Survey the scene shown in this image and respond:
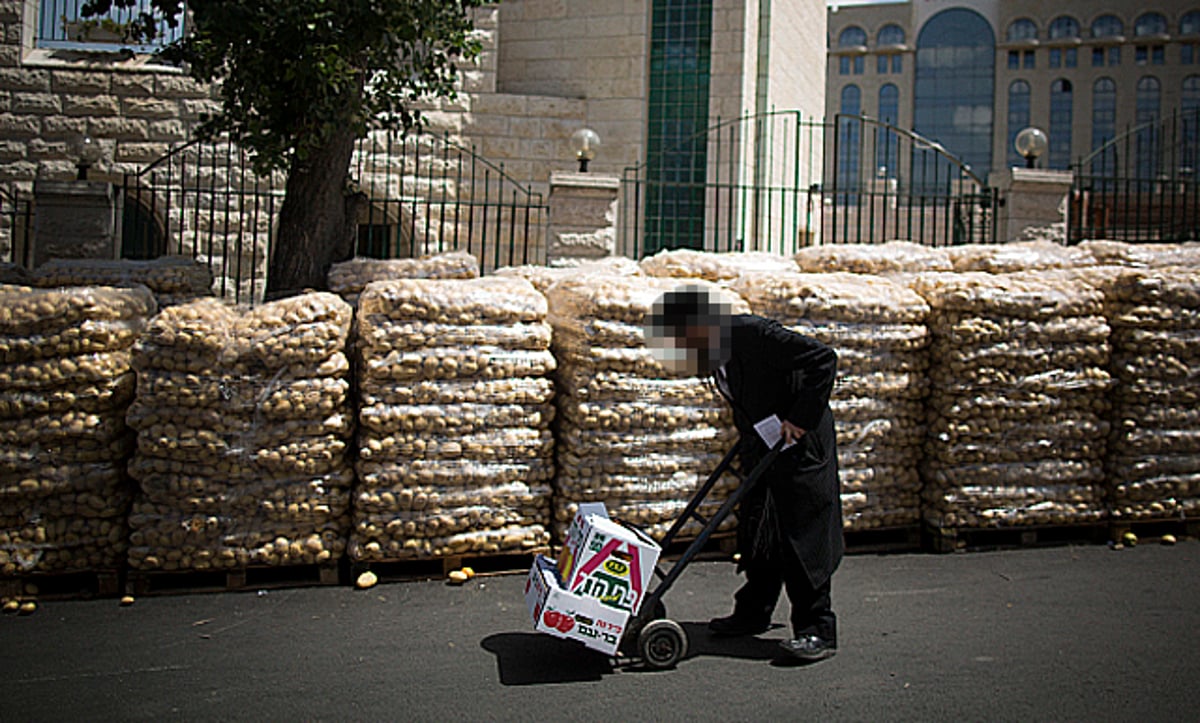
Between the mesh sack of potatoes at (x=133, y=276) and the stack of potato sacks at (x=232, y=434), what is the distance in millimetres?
2293

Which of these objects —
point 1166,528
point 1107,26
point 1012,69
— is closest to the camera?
point 1166,528

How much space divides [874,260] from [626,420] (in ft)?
11.9

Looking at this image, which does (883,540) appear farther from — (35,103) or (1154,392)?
(35,103)

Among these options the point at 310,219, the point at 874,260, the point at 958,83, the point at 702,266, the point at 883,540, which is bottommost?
the point at 883,540

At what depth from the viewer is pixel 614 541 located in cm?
441

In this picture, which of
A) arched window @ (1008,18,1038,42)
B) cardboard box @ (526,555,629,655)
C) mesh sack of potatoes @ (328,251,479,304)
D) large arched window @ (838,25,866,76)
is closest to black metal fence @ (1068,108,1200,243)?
arched window @ (1008,18,1038,42)

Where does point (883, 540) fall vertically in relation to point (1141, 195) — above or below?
below

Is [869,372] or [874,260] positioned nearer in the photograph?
[869,372]

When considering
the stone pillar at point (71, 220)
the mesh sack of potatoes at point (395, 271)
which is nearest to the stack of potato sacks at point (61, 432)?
the mesh sack of potatoes at point (395, 271)

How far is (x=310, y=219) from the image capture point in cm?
895

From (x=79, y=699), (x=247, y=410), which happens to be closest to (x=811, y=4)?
(x=247, y=410)

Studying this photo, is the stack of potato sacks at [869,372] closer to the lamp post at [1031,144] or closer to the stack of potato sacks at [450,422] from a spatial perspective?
the stack of potato sacks at [450,422]

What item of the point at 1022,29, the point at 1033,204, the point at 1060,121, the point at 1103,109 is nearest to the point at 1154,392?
the point at 1033,204

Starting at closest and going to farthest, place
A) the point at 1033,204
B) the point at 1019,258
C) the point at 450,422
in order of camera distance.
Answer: the point at 450,422
the point at 1019,258
the point at 1033,204
